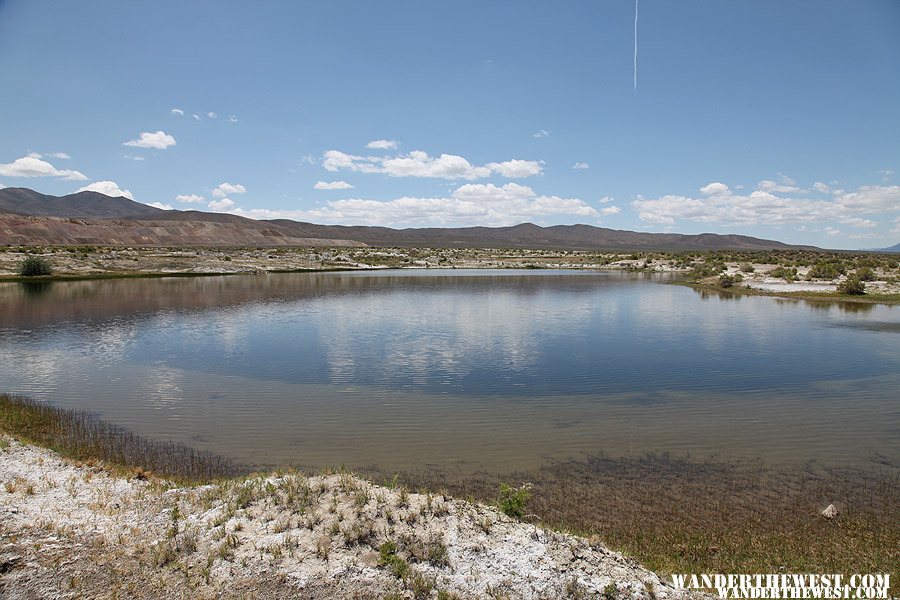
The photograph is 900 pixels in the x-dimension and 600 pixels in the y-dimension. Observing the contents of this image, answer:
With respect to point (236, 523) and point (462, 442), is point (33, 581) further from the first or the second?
point (462, 442)

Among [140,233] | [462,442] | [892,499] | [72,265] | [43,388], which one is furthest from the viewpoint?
[140,233]

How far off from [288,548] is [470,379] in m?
9.75

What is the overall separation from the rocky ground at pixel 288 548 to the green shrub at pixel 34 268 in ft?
162

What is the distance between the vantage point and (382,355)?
61.5ft

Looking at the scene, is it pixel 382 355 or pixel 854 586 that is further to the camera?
pixel 382 355

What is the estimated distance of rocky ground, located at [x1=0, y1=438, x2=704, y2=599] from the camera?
18.5 feet

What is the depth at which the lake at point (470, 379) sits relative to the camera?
1076 centimetres

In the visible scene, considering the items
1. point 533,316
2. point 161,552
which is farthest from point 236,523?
point 533,316

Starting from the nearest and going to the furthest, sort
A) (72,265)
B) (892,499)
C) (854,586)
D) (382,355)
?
(854,586) → (892,499) → (382,355) → (72,265)

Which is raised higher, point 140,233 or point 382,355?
point 140,233

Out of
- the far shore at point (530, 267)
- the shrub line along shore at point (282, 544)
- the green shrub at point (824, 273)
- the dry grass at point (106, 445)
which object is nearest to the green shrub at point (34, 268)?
the far shore at point (530, 267)

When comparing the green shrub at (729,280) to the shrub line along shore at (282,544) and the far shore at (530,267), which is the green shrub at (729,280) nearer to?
the far shore at (530,267)

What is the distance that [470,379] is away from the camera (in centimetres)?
1558

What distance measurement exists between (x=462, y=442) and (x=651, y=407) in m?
5.34
